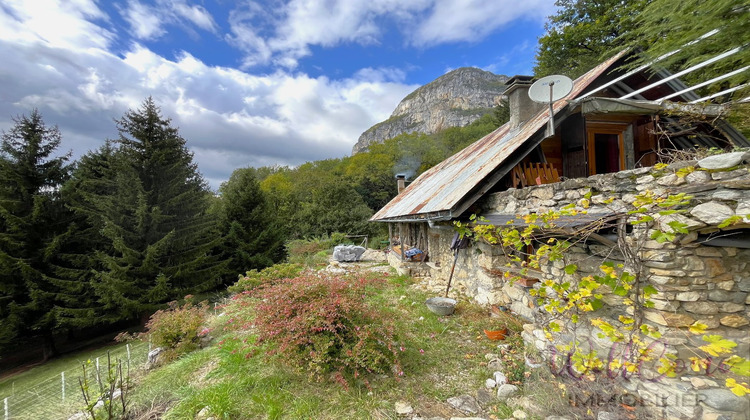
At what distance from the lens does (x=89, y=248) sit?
1216cm

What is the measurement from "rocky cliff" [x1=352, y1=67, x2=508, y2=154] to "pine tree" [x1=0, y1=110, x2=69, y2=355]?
67050 mm

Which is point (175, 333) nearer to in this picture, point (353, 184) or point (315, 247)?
point (315, 247)

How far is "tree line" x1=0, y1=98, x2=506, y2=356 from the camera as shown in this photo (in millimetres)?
10438

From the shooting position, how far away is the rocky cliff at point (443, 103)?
79.2m

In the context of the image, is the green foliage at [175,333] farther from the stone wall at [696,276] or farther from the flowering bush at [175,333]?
the stone wall at [696,276]

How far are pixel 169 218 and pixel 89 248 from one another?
3.76m

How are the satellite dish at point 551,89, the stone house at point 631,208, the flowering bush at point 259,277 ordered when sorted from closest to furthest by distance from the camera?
the stone house at point 631,208 < the satellite dish at point 551,89 < the flowering bush at point 259,277

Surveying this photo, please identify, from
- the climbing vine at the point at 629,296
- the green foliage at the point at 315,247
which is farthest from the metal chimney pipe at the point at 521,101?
the green foliage at the point at 315,247

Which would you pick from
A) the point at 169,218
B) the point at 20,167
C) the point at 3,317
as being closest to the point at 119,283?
the point at 169,218

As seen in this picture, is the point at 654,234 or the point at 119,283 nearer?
the point at 654,234

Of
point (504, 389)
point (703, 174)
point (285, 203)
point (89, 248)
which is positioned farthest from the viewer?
point (285, 203)

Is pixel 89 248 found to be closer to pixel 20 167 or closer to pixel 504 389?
pixel 20 167

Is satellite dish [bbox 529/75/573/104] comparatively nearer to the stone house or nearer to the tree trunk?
the stone house

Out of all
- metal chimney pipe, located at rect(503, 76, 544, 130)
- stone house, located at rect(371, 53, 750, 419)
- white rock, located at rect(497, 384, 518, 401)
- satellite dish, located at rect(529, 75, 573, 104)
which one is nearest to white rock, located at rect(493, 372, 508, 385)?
white rock, located at rect(497, 384, 518, 401)
